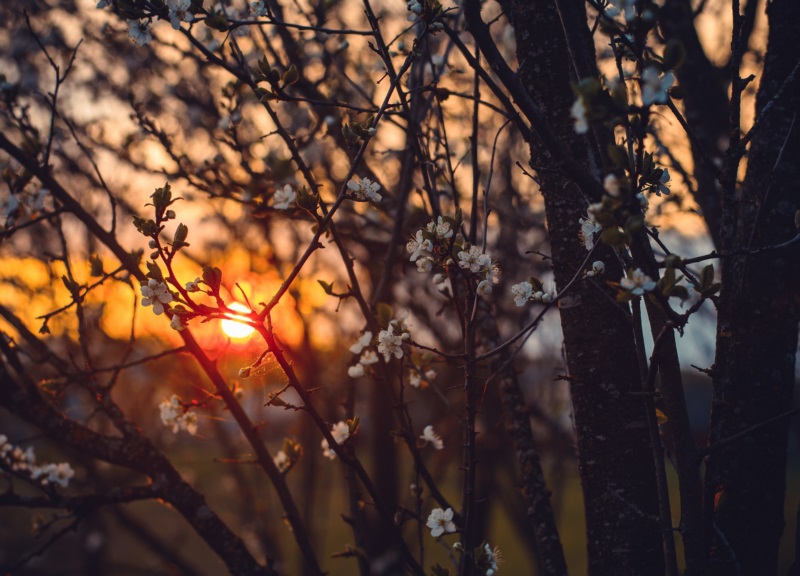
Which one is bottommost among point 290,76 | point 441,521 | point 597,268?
point 441,521

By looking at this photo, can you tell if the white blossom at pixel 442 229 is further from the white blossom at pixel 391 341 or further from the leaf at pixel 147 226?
the leaf at pixel 147 226

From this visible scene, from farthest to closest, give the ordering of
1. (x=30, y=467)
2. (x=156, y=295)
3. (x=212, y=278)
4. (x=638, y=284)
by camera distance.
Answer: (x=30, y=467)
(x=156, y=295)
(x=212, y=278)
(x=638, y=284)

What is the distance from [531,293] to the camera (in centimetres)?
166

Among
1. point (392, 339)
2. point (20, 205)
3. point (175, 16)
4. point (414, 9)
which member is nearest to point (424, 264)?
point (392, 339)

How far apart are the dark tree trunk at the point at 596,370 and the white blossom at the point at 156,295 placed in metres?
1.02

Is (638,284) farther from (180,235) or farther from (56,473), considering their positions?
(56,473)

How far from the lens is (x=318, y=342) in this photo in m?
8.69

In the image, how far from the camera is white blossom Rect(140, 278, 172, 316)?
1493 mm

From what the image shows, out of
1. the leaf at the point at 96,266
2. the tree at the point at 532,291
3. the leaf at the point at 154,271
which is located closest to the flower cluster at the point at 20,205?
the tree at the point at 532,291

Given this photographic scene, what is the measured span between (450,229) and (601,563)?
1.09 m

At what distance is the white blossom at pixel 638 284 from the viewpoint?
1209mm

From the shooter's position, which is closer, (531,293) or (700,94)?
(531,293)

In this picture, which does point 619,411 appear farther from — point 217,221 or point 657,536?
point 217,221

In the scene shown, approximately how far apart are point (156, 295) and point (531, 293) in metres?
0.95
